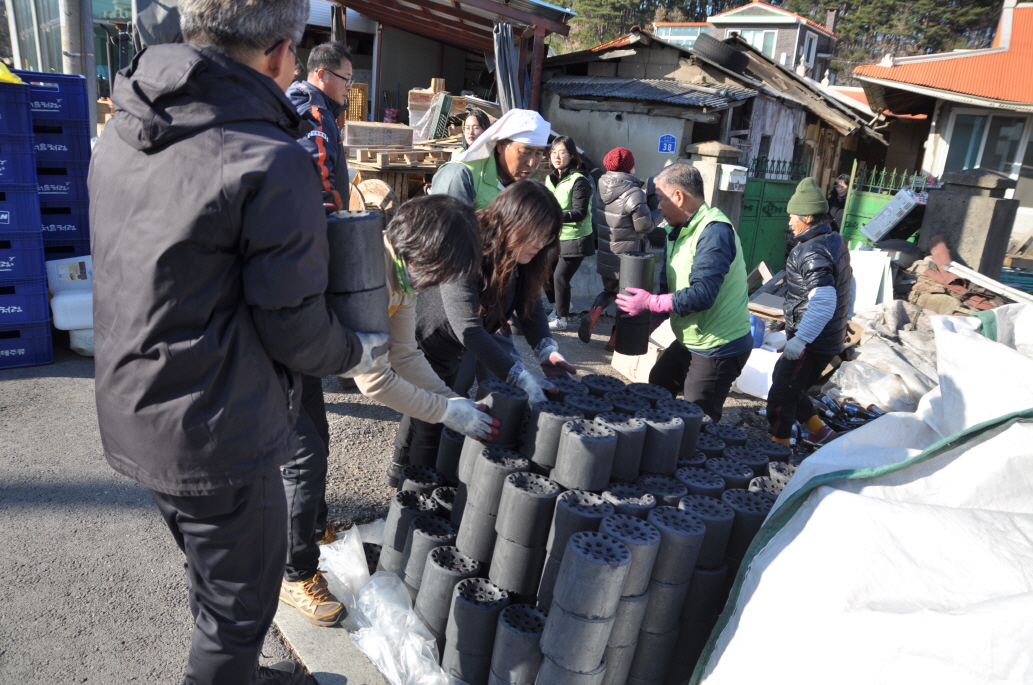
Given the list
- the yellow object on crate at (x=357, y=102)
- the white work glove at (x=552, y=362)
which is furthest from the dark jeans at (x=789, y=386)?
the yellow object on crate at (x=357, y=102)

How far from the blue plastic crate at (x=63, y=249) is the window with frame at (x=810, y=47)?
114 ft

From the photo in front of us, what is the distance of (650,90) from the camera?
11.0 metres

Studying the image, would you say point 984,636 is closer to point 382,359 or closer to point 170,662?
point 382,359

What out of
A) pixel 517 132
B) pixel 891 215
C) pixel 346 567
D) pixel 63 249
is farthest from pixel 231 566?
pixel 891 215

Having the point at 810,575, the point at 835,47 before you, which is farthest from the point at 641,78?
the point at 835,47

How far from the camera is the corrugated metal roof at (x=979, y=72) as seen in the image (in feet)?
48.9

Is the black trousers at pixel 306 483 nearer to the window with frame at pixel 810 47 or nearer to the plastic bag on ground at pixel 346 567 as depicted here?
the plastic bag on ground at pixel 346 567

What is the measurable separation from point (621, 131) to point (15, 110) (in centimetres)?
842

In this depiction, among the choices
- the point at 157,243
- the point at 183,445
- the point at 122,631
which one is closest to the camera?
the point at 157,243

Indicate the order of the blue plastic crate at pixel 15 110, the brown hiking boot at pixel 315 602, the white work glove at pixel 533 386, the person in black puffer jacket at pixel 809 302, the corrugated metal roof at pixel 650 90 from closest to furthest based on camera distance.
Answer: the brown hiking boot at pixel 315 602
the white work glove at pixel 533 386
the person in black puffer jacket at pixel 809 302
the blue plastic crate at pixel 15 110
the corrugated metal roof at pixel 650 90

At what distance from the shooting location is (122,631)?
257cm

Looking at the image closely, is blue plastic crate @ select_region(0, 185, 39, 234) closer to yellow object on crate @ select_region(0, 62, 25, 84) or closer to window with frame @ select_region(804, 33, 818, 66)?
yellow object on crate @ select_region(0, 62, 25, 84)

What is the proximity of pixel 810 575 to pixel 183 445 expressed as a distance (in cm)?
156

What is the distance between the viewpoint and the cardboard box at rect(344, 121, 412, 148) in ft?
27.1
